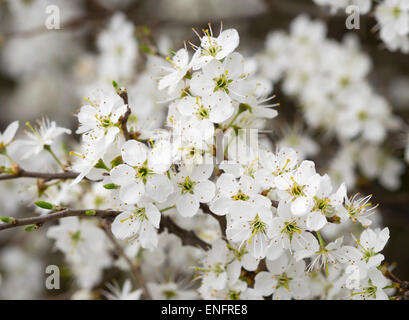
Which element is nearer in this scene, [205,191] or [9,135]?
[205,191]

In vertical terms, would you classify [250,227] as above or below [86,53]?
below

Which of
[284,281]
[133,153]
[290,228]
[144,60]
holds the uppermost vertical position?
[144,60]

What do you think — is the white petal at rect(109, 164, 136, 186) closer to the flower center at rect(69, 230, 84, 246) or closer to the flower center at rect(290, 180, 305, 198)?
the flower center at rect(290, 180, 305, 198)

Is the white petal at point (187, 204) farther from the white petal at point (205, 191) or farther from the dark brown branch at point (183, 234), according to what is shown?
the dark brown branch at point (183, 234)

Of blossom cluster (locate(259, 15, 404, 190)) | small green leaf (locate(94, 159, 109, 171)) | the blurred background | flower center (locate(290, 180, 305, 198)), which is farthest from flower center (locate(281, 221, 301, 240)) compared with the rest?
blossom cluster (locate(259, 15, 404, 190))

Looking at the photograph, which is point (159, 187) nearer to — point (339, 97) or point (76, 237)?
point (76, 237)

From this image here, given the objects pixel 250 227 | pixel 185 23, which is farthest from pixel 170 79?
pixel 185 23

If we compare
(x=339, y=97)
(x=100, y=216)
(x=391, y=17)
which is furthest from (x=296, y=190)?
(x=339, y=97)

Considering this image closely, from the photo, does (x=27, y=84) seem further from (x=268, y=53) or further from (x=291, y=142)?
(x=291, y=142)
